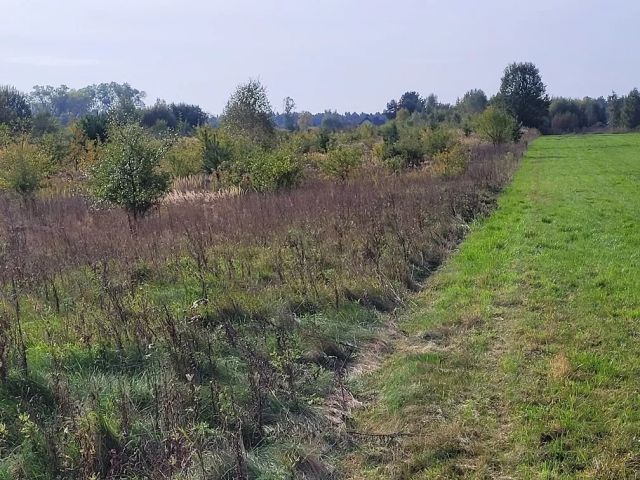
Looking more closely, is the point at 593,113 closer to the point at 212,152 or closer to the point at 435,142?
the point at 435,142

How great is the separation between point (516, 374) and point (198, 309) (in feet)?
10.9

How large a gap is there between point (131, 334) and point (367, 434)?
99.7 inches

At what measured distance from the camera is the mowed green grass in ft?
13.2

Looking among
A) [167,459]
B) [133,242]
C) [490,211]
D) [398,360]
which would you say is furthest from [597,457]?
[490,211]

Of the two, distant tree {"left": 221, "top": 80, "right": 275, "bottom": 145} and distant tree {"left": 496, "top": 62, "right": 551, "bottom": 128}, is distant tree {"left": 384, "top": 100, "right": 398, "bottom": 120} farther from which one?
distant tree {"left": 221, "top": 80, "right": 275, "bottom": 145}

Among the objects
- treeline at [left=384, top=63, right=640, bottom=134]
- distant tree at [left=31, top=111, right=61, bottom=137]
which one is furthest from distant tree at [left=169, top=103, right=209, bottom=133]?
treeline at [left=384, top=63, right=640, bottom=134]

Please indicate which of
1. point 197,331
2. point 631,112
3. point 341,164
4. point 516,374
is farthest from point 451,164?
point 631,112

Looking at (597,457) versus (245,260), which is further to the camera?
(245,260)

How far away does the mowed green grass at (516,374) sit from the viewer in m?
4.02

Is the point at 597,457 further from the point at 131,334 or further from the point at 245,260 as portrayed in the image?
the point at 245,260

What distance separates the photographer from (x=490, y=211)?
14.8 m

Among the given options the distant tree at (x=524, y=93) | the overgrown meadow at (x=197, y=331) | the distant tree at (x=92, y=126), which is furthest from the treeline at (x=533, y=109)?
the overgrown meadow at (x=197, y=331)

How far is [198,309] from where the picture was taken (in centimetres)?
648

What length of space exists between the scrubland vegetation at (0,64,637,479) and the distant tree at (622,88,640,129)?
7930 centimetres
